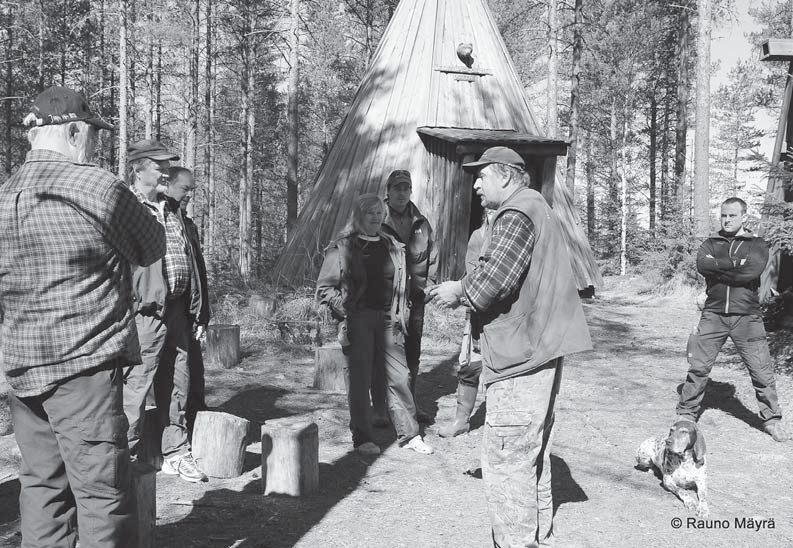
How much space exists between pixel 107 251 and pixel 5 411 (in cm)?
428

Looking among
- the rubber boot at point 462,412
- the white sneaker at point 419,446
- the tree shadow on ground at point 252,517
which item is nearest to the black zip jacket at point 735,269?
the rubber boot at point 462,412

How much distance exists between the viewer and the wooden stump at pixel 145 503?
3303 millimetres

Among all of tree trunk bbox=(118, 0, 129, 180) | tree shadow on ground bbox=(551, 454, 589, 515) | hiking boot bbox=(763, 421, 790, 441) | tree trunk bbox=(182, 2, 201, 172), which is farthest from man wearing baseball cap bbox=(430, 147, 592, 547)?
→ tree trunk bbox=(182, 2, 201, 172)

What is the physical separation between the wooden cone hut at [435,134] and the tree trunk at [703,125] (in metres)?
3.27

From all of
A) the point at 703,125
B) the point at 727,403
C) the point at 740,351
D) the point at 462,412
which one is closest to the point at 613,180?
the point at 703,125

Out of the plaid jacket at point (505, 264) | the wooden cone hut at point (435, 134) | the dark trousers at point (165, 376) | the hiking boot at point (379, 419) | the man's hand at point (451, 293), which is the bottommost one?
the hiking boot at point (379, 419)

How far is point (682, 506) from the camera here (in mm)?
4203

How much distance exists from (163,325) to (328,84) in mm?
31368

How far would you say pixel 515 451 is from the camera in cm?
311

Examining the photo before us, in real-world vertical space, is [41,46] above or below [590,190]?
above

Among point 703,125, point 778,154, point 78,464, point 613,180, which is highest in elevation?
point 613,180

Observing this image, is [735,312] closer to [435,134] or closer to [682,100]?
[435,134]

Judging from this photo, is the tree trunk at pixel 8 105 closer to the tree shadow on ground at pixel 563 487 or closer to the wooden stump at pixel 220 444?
the wooden stump at pixel 220 444

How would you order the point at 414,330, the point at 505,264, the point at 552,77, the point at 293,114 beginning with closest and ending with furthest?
the point at 505,264 < the point at 414,330 < the point at 293,114 < the point at 552,77
